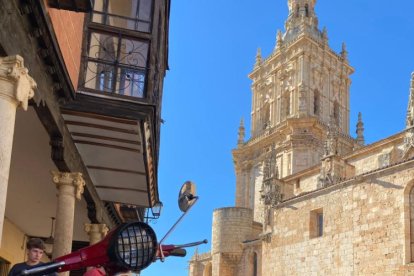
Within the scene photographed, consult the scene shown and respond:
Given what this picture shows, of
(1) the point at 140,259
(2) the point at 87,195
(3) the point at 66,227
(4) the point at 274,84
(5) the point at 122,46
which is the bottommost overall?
(1) the point at 140,259

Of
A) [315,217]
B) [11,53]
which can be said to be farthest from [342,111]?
[11,53]

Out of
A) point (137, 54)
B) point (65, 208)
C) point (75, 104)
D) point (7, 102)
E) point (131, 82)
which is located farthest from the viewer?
point (65, 208)

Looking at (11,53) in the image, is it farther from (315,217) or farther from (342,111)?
(342,111)

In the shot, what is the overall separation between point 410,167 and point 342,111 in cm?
3662

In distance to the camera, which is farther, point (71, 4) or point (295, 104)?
point (295, 104)

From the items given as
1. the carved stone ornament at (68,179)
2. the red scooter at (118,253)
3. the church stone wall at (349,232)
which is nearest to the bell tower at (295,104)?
the church stone wall at (349,232)

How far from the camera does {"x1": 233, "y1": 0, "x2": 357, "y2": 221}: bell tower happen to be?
51344 mm

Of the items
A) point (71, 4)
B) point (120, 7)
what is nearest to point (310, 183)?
point (120, 7)

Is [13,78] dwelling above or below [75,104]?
below

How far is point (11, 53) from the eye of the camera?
5.45m

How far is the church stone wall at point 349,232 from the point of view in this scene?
22953 millimetres

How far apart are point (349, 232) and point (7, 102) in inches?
848

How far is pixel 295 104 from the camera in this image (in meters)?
54.5

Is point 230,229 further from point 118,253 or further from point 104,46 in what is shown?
point 118,253
